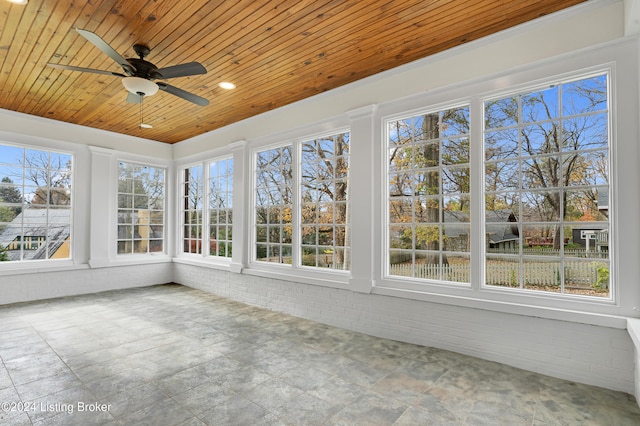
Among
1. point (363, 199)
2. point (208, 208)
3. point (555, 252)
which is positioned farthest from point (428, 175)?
point (208, 208)

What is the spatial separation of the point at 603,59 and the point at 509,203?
135 cm

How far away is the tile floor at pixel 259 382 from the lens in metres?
2.23

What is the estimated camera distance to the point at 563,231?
114 inches

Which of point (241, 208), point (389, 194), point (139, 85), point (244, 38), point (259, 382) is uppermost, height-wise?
point (244, 38)

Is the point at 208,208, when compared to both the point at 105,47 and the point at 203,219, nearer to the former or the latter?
the point at 203,219

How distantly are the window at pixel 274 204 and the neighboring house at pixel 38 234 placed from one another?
3.51 metres

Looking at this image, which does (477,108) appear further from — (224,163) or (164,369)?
(224,163)

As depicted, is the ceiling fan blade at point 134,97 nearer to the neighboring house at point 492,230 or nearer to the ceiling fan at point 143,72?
the ceiling fan at point 143,72

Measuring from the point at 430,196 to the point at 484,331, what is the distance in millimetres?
1463

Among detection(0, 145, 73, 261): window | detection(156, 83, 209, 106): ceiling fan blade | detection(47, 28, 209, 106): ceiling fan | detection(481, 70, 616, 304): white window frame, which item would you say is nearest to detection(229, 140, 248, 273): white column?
detection(156, 83, 209, 106): ceiling fan blade

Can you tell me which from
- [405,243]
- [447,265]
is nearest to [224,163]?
[405,243]

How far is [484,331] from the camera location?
3160 mm

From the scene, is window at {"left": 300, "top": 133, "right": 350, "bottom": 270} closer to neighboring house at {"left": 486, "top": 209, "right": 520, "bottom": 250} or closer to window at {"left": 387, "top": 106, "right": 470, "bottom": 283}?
window at {"left": 387, "top": 106, "right": 470, "bottom": 283}

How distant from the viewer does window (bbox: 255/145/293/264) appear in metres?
5.09
